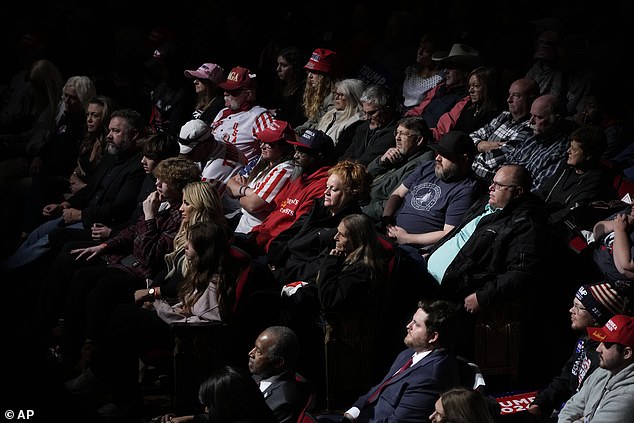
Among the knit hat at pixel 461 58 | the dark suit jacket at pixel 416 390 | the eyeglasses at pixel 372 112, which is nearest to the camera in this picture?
the dark suit jacket at pixel 416 390

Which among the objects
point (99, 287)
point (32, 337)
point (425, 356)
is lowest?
point (32, 337)

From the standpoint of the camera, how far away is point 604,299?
5.51 m

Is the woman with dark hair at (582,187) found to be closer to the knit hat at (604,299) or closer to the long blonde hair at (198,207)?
the knit hat at (604,299)

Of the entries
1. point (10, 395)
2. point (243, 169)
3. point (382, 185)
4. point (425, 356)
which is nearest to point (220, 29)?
point (243, 169)

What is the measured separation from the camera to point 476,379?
5.57 metres

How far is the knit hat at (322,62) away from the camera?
8.83 metres

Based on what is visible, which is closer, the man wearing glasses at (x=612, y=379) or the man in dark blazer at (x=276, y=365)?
the man wearing glasses at (x=612, y=379)

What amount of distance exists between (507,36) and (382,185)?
1.92m

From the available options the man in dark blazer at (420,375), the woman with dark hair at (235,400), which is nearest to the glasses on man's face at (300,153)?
the man in dark blazer at (420,375)

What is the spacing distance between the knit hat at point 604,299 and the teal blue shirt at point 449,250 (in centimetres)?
101

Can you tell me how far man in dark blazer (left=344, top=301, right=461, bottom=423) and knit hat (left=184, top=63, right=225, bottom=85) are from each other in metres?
4.26

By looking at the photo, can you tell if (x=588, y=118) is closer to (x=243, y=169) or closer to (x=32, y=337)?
(x=243, y=169)

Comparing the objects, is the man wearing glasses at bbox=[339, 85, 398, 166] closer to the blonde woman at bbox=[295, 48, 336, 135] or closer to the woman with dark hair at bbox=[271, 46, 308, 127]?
the blonde woman at bbox=[295, 48, 336, 135]

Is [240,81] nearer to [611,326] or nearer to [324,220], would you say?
[324,220]
